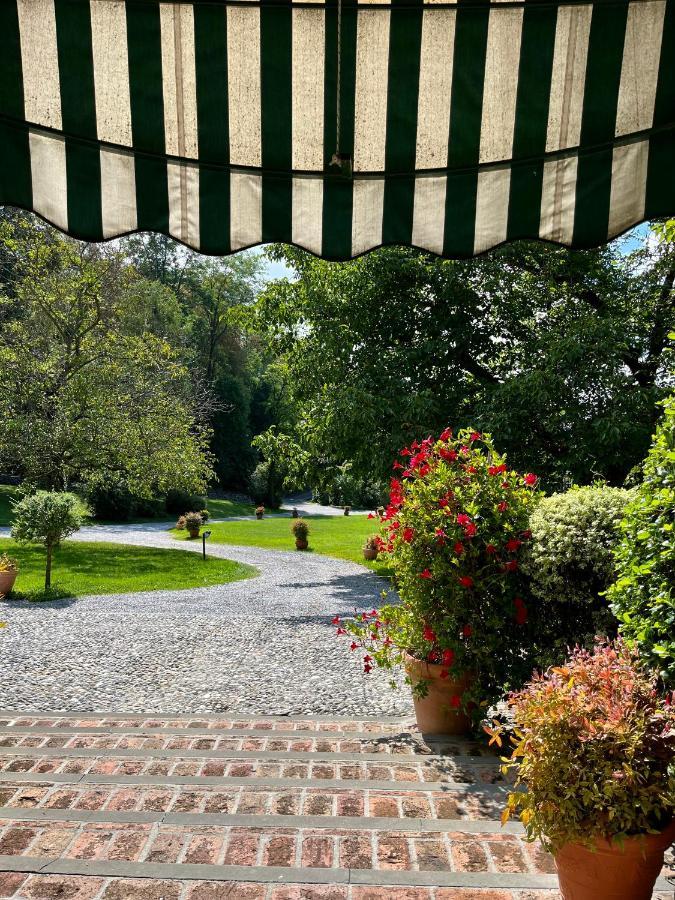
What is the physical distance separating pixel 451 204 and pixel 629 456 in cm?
982

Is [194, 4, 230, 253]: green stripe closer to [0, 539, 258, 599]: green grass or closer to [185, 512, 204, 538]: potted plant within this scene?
[0, 539, 258, 599]: green grass

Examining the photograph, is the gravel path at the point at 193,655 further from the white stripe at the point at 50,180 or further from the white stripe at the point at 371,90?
the white stripe at the point at 371,90

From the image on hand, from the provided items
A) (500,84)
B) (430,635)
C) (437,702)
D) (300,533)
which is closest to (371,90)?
(500,84)

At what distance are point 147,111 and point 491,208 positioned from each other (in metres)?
1.25

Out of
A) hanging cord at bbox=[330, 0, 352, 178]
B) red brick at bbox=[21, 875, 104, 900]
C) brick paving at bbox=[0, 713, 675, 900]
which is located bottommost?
brick paving at bbox=[0, 713, 675, 900]

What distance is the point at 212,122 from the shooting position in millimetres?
2117

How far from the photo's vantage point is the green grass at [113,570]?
1298 centimetres

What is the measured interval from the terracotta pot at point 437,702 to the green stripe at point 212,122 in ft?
11.2

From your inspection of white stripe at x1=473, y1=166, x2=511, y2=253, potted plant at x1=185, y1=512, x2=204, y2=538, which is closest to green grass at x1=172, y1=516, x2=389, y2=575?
potted plant at x1=185, y1=512, x2=204, y2=538

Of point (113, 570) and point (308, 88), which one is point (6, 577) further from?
point (308, 88)

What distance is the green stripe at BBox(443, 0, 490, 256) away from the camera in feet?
6.68

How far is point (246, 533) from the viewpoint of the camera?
1072 inches

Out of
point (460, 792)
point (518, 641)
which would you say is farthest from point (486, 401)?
point (460, 792)

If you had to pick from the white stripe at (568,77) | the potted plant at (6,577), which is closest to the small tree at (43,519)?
the potted plant at (6,577)
